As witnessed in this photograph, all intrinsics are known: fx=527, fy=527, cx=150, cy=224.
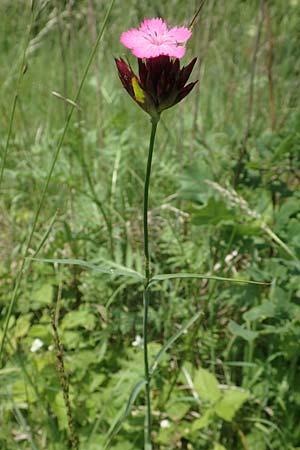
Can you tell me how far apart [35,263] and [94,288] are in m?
0.18

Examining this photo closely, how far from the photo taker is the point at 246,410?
1042 mm

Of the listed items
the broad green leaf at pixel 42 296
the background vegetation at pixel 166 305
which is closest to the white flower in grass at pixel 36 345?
the background vegetation at pixel 166 305

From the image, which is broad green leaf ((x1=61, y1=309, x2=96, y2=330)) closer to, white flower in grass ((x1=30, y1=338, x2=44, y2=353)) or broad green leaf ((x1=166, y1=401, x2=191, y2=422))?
white flower in grass ((x1=30, y1=338, x2=44, y2=353))

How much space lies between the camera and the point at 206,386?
3.31 feet

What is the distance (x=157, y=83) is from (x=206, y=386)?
65cm

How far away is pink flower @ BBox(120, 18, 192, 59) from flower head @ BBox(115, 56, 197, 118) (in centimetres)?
1

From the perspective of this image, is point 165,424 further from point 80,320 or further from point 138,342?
point 80,320

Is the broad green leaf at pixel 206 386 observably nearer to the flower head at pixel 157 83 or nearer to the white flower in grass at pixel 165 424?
the white flower in grass at pixel 165 424

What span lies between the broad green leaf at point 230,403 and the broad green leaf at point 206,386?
0.02 meters

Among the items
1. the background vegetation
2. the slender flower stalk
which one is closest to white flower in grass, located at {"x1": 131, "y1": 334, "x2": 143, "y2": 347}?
the background vegetation

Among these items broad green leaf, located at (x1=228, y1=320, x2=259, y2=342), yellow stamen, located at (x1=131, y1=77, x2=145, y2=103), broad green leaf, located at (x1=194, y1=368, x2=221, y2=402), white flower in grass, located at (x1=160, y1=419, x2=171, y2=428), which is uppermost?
yellow stamen, located at (x1=131, y1=77, x2=145, y2=103)

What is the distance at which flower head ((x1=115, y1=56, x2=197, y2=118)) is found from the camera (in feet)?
1.86

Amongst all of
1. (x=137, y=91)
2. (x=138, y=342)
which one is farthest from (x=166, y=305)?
(x=137, y=91)

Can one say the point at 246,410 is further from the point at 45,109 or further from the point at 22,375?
the point at 45,109
